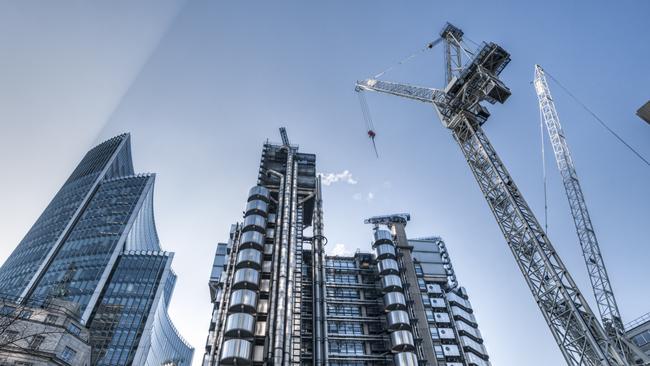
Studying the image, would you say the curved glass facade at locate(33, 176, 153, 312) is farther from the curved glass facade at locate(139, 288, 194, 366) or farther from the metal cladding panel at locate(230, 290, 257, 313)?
the metal cladding panel at locate(230, 290, 257, 313)

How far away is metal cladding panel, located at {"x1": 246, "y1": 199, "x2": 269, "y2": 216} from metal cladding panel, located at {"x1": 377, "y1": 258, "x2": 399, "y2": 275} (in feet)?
82.9

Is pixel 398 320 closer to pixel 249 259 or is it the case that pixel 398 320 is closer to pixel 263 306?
pixel 263 306

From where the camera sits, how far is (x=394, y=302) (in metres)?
70.1

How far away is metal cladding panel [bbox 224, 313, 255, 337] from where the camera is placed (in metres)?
56.3

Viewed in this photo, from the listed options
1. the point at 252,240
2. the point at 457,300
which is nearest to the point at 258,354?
the point at 252,240

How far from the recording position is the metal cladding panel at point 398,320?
66688 millimetres

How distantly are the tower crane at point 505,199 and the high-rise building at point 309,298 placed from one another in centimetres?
2601

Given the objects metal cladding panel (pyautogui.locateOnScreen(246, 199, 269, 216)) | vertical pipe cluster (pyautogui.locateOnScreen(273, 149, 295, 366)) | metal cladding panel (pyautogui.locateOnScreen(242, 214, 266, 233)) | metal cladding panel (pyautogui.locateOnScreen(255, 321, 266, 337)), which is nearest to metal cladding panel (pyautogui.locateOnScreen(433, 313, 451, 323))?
vertical pipe cluster (pyautogui.locateOnScreen(273, 149, 295, 366))

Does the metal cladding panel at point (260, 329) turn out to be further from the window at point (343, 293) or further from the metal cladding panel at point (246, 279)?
the window at point (343, 293)

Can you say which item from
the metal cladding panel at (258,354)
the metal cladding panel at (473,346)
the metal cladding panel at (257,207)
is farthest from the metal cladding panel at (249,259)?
the metal cladding panel at (473,346)

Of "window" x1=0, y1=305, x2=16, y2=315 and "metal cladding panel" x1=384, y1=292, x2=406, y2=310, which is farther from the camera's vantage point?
"metal cladding panel" x1=384, y1=292, x2=406, y2=310

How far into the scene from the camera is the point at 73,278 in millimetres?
133625

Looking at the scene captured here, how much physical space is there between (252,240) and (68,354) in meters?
32.4

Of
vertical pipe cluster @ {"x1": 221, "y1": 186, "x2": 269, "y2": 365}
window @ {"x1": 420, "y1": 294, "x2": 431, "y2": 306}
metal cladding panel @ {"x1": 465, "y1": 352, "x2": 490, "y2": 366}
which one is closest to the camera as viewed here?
vertical pipe cluster @ {"x1": 221, "y1": 186, "x2": 269, "y2": 365}
